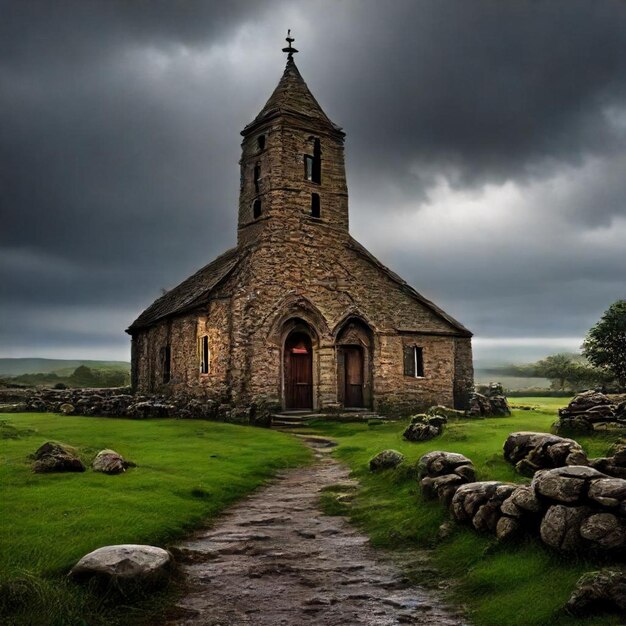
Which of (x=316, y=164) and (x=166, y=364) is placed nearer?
(x=316, y=164)

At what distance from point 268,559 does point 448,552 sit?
2.82m

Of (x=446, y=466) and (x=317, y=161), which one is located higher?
Answer: (x=317, y=161)

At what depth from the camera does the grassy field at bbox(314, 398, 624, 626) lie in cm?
646

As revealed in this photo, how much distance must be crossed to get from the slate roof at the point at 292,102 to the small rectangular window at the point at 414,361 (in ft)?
50.4

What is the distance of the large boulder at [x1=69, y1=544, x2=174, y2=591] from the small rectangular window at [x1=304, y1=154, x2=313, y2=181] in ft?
98.1

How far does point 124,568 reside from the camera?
723 cm

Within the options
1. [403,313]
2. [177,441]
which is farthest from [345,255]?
[177,441]

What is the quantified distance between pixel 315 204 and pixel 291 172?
8.40 ft

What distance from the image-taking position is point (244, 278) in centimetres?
3166

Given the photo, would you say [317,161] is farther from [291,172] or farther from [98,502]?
[98,502]

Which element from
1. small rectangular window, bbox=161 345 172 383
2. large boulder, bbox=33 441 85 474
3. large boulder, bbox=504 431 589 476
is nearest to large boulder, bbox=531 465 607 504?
large boulder, bbox=504 431 589 476

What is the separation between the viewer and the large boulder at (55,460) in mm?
12820

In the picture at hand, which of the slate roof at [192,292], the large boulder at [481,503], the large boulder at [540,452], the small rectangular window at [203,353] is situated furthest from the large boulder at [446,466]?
the small rectangular window at [203,353]

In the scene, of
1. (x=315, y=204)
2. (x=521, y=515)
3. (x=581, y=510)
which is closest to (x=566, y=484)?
(x=581, y=510)
